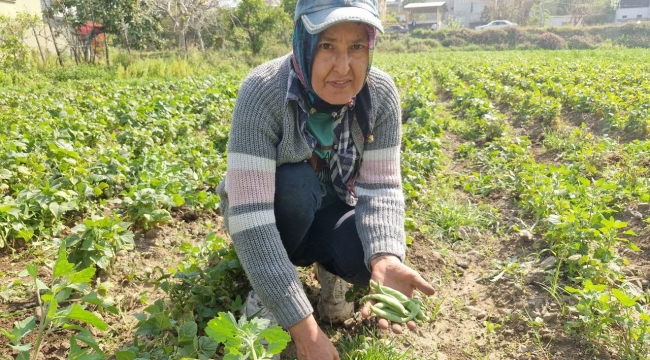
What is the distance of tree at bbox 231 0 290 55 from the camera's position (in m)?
21.3

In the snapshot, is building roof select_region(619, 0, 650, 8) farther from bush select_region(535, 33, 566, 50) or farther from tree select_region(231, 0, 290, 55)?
tree select_region(231, 0, 290, 55)

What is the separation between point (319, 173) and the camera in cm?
221

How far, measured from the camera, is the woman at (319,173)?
1.70 metres

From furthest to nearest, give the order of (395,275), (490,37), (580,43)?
(490,37) → (580,43) → (395,275)

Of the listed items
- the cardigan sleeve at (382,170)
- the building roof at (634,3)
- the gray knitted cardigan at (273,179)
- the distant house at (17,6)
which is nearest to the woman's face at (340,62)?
the gray knitted cardigan at (273,179)

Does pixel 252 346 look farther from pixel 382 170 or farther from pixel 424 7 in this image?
pixel 424 7

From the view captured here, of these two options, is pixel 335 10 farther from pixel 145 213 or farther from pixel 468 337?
pixel 145 213

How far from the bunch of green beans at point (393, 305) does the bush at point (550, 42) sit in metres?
37.4

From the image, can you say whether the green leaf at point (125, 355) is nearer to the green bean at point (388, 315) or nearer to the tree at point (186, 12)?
the green bean at point (388, 315)

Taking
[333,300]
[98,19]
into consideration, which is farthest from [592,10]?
[333,300]

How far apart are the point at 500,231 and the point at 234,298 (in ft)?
6.22

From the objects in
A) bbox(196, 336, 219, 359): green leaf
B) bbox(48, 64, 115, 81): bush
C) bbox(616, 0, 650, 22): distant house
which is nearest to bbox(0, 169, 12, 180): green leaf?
bbox(196, 336, 219, 359): green leaf

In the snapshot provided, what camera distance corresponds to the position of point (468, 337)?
2248mm

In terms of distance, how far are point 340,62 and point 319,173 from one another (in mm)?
624
